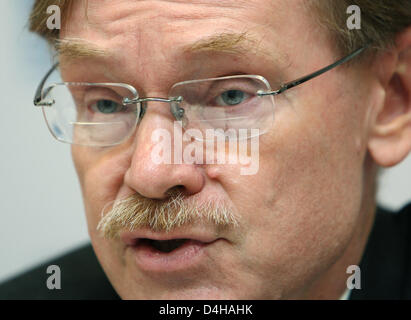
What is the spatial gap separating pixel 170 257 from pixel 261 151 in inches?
14.0

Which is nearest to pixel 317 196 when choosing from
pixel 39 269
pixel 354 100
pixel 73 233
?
pixel 354 100

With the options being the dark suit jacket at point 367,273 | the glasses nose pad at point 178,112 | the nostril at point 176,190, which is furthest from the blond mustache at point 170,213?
the dark suit jacket at point 367,273

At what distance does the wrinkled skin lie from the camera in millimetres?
1402

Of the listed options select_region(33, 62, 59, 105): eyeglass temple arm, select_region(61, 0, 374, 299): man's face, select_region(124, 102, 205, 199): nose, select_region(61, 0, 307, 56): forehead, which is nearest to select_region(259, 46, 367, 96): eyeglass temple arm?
select_region(61, 0, 374, 299): man's face

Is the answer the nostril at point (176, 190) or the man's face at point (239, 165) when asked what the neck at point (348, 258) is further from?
the nostril at point (176, 190)

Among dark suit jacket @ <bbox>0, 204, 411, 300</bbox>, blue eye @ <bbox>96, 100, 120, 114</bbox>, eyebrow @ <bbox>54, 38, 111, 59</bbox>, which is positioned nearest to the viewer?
eyebrow @ <bbox>54, 38, 111, 59</bbox>

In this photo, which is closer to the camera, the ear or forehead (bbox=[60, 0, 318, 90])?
forehead (bbox=[60, 0, 318, 90])

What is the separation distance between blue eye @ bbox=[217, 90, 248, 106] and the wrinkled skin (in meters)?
0.05

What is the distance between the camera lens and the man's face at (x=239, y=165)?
55.1 inches

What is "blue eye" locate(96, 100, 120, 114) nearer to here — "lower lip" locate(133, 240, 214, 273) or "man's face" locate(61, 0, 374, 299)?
"man's face" locate(61, 0, 374, 299)

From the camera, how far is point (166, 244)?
4.98 ft

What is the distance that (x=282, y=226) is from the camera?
146cm

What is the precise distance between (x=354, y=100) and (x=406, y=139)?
0.23 metres
